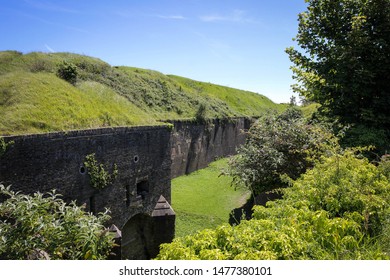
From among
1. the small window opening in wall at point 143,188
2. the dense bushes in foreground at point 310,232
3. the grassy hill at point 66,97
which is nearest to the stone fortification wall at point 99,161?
the small window opening in wall at point 143,188

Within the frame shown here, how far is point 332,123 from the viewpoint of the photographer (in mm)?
12906

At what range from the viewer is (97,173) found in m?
11.2

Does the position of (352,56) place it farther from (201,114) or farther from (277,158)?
(201,114)

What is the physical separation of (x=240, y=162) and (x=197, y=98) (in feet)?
63.0

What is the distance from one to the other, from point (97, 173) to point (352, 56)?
11.1 meters

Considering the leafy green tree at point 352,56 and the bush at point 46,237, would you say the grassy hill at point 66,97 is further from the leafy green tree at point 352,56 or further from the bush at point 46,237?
the leafy green tree at point 352,56

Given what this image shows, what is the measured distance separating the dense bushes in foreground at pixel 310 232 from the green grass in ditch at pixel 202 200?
7.56m

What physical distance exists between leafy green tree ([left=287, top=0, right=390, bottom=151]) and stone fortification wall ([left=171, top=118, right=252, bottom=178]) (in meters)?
8.71

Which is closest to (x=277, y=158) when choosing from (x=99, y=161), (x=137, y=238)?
(x=99, y=161)

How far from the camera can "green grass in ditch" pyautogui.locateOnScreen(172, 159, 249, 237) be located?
50.7 ft

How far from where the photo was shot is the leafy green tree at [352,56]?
39.3 ft

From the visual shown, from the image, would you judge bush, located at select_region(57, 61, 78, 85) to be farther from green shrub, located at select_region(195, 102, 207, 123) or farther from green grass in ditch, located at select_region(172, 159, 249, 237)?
green shrub, located at select_region(195, 102, 207, 123)

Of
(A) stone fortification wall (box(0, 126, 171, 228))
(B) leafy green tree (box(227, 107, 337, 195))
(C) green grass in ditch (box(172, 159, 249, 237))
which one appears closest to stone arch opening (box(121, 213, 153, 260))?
(A) stone fortification wall (box(0, 126, 171, 228))
